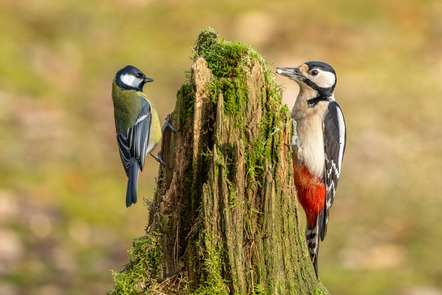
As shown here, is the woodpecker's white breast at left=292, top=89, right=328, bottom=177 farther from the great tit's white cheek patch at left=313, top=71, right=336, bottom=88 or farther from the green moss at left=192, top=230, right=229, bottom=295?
the green moss at left=192, top=230, right=229, bottom=295

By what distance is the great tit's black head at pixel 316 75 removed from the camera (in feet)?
16.9

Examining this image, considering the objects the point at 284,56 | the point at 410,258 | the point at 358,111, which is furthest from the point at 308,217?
the point at 284,56

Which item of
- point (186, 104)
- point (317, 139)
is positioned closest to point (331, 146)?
point (317, 139)

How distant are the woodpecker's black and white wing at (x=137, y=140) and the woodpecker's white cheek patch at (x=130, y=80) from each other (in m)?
0.37

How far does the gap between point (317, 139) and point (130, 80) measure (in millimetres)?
1903

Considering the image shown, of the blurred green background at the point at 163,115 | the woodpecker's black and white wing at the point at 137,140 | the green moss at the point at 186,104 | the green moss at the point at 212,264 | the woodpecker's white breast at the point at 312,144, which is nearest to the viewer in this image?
the green moss at the point at 212,264

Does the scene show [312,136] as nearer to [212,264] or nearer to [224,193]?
[224,193]

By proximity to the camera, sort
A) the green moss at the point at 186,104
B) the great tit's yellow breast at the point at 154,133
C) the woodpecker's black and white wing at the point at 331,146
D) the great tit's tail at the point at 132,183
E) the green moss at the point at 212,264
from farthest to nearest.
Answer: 1. the great tit's yellow breast at the point at 154,133
2. the woodpecker's black and white wing at the point at 331,146
3. the great tit's tail at the point at 132,183
4. the green moss at the point at 186,104
5. the green moss at the point at 212,264

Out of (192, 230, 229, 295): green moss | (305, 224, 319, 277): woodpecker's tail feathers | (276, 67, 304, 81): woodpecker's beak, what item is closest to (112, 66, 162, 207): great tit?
(276, 67, 304, 81): woodpecker's beak

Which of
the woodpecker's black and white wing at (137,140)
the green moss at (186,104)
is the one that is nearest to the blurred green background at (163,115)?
the green moss at (186,104)

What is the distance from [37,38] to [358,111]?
709cm

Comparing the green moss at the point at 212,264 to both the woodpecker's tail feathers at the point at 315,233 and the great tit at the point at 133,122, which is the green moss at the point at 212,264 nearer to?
the woodpecker's tail feathers at the point at 315,233

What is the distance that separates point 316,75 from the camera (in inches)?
204

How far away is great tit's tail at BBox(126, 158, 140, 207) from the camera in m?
4.79
